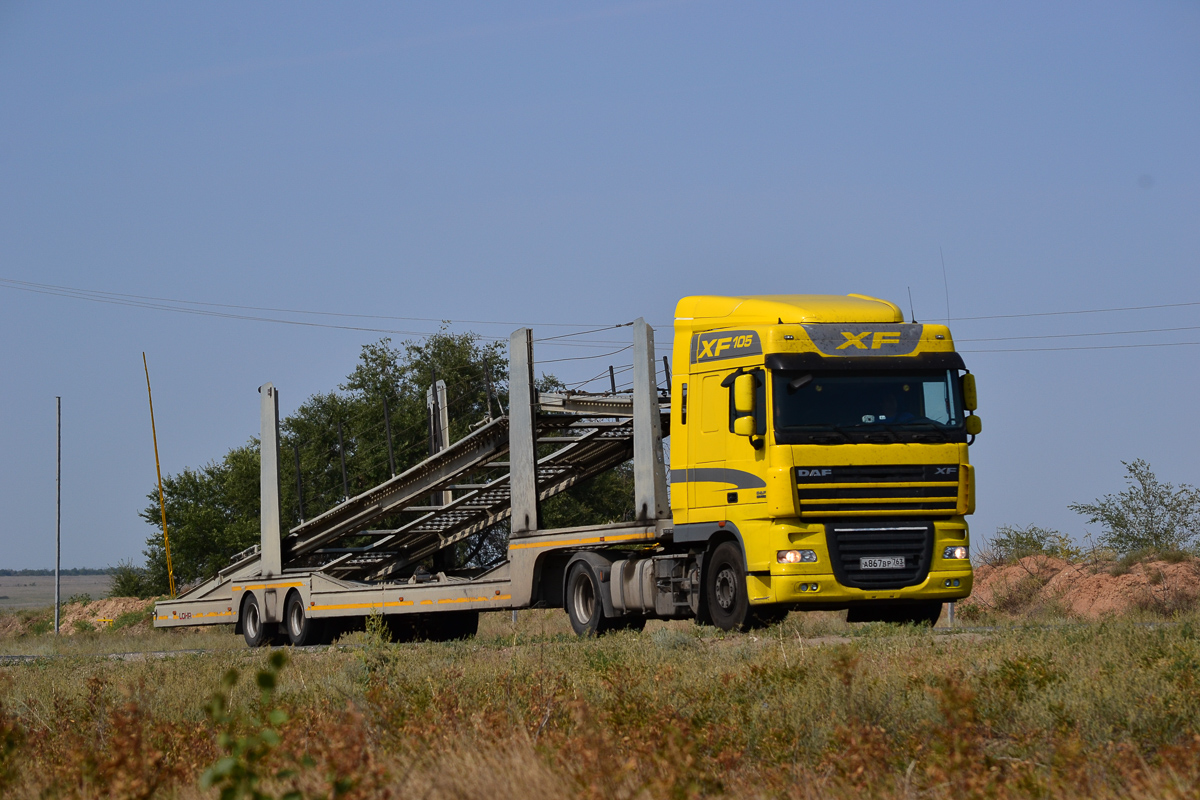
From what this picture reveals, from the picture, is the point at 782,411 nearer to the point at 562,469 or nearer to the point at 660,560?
the point at 660,560

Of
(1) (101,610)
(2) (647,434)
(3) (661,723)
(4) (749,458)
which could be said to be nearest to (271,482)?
(2) (647,434)

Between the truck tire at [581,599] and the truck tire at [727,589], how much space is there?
1956mm

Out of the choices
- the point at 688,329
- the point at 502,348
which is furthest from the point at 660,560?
the point at 502,348

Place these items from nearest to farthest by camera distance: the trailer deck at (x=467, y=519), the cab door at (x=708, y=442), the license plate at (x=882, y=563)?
the license plate at (x=882, y=563) → the cab door at (x=708, y=442) → the trailer deck at (x=467, y=519)


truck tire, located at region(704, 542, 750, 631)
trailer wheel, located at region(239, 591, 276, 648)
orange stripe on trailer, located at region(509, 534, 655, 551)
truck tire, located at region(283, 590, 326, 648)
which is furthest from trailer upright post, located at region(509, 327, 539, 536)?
trailer wheel, located at region(239, 591, 276, 648)

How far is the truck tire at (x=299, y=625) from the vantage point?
20.4 meters

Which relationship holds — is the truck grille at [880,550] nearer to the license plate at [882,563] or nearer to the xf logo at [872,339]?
the license plate at [882,563]

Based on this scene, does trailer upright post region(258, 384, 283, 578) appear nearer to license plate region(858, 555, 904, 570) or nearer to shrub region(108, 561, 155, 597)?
license plate region(858, 555, 904, 570)

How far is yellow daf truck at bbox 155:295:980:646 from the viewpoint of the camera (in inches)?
548

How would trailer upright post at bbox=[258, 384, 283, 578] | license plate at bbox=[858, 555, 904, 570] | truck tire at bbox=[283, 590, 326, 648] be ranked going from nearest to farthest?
1. license plate at bbox=[858, 555, 904, 570]
2. truck tire at bbox=[283, 590, 326, 648]
3. trailer upright post at bbox=[258, 384, 283, 578]

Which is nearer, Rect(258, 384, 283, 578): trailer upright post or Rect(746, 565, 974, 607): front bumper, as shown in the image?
Rect(746, 565, 974, 607): front bumper

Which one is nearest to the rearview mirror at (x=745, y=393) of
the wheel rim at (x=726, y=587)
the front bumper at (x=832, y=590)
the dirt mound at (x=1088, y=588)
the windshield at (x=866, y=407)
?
the windshield at (x=866, y=407)

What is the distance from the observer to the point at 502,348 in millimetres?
49344

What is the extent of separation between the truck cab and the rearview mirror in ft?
0.05
